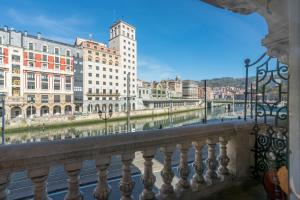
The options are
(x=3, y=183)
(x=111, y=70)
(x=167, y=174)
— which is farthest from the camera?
(x=111, y=70)

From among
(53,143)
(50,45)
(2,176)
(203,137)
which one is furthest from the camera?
(50,45)

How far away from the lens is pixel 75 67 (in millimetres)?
42156

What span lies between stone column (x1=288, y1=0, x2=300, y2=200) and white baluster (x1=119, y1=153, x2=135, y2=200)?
108cm

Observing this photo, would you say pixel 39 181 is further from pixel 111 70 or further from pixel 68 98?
pixel 111 70

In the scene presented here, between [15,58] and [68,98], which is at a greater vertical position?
[15,58]

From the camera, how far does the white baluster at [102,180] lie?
1457 mm

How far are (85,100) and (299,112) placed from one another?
44.8m

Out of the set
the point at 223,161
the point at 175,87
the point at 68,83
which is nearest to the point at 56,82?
the point at 68,83

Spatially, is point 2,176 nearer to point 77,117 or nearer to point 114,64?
point 77,117

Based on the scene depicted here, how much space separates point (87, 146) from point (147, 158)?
549 mm

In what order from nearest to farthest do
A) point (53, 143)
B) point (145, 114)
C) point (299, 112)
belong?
point (299, 112) < point (53, 143) < point (145, 114)

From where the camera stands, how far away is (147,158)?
170 cm

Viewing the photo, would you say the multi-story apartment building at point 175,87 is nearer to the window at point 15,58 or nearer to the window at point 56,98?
the window at point 56,98

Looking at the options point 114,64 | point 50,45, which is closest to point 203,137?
point 50,45
